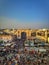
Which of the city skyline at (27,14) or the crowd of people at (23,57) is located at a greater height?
the city skyline at (27,14)

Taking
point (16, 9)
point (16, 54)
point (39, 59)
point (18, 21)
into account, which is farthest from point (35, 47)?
point (16, 9)

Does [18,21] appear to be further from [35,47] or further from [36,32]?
[35,47]

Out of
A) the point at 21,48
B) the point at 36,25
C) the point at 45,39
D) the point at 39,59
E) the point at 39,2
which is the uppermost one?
the point at 39,2

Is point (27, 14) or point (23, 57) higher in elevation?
point (27, 14)

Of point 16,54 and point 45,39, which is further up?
point 45,39

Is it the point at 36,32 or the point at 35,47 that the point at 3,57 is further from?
the point at 36,32

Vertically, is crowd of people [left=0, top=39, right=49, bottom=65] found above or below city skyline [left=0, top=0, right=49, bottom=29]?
below

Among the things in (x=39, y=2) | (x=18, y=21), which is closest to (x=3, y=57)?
→ (x=18, y=21)
